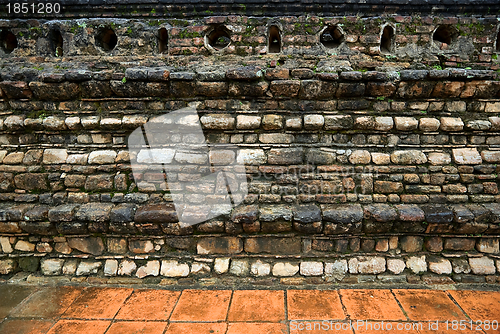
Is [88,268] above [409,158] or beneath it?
beneath

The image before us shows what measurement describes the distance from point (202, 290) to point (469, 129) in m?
3.65

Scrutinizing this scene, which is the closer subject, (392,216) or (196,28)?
(392,216)

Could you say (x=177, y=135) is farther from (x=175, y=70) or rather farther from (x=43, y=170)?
(x=43, y=170)

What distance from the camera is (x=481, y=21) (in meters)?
2.97

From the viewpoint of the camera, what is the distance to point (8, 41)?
332 cm

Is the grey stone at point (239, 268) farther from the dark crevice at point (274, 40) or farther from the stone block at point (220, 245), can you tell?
the dark crevice at point (274, 40)

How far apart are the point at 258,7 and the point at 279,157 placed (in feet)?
6.30

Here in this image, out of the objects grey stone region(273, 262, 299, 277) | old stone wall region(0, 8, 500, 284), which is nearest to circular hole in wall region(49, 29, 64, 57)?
old stone wall region(0, 8, 500, 284)

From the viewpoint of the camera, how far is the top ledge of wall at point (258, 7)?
3.00m

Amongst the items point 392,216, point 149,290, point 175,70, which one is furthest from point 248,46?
point 149,290

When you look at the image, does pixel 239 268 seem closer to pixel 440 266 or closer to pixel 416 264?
pixel 416 264

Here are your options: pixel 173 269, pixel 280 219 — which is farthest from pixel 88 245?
pixel 280 219

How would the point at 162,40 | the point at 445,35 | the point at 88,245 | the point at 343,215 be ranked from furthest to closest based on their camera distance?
the point at 162,40 → the point at 445,35 → the point at 88,245 → the point at 343,215

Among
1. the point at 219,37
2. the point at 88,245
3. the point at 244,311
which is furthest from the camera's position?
the point at 219,37
